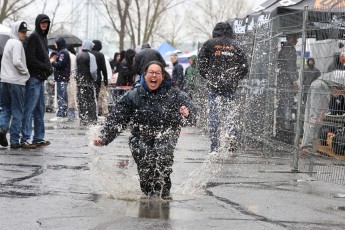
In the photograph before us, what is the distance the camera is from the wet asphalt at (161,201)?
599 centimetres

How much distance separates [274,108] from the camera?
36.3ft

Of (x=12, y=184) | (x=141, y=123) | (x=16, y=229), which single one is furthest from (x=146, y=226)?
(x=12, y=184)

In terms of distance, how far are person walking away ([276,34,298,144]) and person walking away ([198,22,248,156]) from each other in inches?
26.2

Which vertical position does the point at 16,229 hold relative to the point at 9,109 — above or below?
below

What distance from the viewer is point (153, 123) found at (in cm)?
739

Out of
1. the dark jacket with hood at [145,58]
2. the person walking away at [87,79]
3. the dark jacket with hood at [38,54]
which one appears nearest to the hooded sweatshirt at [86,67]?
the person walking away at [87,79]

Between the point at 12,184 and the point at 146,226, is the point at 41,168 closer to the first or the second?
the point at 12,184

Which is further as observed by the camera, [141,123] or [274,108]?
[274,108]

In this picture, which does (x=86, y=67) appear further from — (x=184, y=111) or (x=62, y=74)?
(x=184, y=111)

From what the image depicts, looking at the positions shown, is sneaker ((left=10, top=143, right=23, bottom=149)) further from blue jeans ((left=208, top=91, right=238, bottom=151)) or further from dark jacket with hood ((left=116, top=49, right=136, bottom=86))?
dark jacket with hood ((left=116, top=49, right=136, bottom=86))

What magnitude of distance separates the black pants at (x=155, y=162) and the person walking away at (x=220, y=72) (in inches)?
138

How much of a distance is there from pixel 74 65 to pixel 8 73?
310 inches

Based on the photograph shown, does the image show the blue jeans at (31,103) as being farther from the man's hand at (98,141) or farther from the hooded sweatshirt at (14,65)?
the man's hand at (98,141)

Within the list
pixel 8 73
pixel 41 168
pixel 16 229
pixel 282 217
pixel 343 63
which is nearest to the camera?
pixel 16 229
